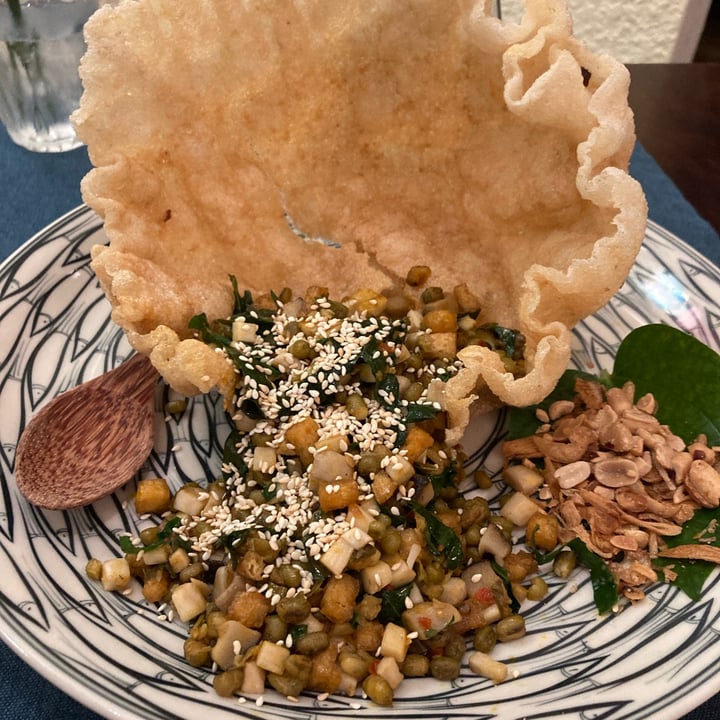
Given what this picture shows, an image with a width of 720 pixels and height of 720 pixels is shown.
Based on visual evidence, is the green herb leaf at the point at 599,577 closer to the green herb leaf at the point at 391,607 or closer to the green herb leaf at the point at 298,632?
the green herb leaf at the point at 391,607

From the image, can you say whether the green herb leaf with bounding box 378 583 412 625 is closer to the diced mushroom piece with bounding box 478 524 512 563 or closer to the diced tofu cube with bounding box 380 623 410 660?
the diced tofu cube with bounding box 380 623 410 660

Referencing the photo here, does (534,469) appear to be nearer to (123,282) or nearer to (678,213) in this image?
(123,282)

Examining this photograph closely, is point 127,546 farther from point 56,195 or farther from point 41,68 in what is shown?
point 41,68

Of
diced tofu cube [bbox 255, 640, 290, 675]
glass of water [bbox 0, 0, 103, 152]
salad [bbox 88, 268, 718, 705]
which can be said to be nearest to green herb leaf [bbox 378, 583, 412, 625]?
salad [bbox 88, 268, 718, 705]

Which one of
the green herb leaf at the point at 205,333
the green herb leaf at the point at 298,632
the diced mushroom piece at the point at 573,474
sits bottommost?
the green herb leaf at the point at 298,632

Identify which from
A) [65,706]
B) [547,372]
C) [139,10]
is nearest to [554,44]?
[547,372]

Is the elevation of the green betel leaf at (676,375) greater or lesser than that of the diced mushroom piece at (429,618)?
greater

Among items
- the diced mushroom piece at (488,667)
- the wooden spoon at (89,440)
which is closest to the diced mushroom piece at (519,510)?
the diced mushroom piece at (488,667)
